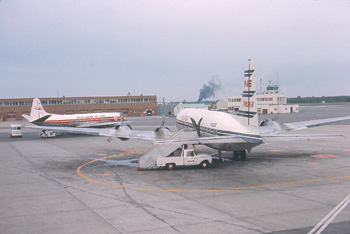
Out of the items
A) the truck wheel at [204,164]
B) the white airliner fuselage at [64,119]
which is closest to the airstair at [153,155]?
the truck wheel at [204,164]

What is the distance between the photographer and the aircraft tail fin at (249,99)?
28062mm

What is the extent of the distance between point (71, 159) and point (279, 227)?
86.2 feet

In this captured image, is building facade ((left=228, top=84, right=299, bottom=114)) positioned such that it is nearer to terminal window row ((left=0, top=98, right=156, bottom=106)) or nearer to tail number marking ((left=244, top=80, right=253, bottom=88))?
terminal window row ((left=0, top=98, right=156, bottom=106))

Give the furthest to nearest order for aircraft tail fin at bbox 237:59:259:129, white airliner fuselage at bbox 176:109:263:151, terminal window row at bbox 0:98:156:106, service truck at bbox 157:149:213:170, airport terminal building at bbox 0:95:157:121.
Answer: terminal window row at bbox 0:98:156:106 → airport terminal building at bbox 0:95:157:121 → aircraft tail fin at bbox 237:59:259:129 → service truck at bbox 157:149:213:170 → white airliner fuselage at bbox 176:109:263:151

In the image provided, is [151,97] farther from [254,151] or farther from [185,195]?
[185,195]

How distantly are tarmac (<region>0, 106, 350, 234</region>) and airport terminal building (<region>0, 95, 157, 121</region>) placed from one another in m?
90.8

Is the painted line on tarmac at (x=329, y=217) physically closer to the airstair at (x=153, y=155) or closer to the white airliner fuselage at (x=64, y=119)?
the airstair at (x=153, y=155)

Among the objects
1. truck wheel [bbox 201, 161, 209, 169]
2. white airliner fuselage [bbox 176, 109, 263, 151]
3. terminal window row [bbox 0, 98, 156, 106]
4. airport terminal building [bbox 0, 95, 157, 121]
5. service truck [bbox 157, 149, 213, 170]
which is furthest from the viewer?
terminal window row [bbox 0, 98, 156, 106]

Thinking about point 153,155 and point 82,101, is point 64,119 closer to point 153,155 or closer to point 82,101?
point 153,155

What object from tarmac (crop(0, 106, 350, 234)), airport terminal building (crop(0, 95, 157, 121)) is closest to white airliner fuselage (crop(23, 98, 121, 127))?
tarmac (crop(0, 106, 350, 234))

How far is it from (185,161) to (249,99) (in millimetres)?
7843

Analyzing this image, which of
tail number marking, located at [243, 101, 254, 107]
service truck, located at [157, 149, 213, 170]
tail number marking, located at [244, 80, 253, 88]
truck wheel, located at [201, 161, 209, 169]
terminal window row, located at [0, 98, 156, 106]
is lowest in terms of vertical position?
truck wheel, located at [201, 161, 209, 169]

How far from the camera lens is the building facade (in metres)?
132

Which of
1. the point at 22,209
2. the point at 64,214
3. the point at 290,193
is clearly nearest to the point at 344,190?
the point at 290,193
